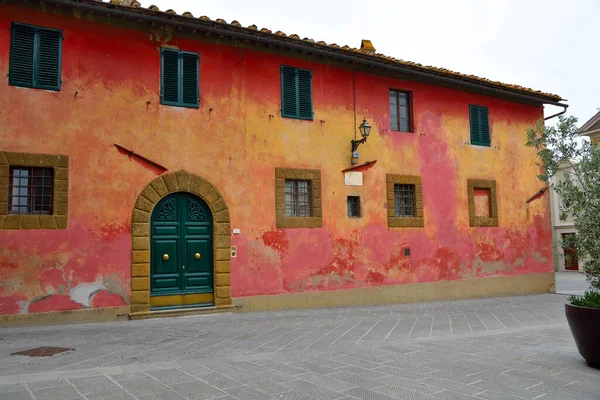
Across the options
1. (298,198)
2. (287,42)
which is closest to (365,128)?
(298,198)

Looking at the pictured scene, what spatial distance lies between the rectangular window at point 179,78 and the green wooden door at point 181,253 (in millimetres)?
1980

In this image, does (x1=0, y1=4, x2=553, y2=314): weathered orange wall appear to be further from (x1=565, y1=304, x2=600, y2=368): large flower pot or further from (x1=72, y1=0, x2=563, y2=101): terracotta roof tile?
(x1=565, y1=304, x2=600, y2=368): large flower pot

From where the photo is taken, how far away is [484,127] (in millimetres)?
14133

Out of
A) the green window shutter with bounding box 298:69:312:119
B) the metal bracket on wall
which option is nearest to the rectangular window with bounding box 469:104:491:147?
the green window shutter with bounding box 298:69:312:119

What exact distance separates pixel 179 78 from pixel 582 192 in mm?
7639

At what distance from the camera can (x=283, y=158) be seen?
10.9 m

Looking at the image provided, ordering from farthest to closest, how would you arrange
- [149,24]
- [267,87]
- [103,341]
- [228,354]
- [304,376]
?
1. [267,87]
2. [149,24]
3. [103,341]
4. [228,354]
5. [304,376]

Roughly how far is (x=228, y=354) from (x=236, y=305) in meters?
3.85

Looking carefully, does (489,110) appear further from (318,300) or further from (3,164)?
(3,164)

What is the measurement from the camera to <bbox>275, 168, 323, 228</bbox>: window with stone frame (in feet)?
35.3

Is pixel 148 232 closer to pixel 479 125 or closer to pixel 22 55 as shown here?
pixel 22 55

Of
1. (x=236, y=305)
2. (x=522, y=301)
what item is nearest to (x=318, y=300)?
(x=236, y=305)

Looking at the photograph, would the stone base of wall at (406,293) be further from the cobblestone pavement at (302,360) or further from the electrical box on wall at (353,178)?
the electrical box on wall at (353,178)

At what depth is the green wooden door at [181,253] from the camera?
31.3 ft
